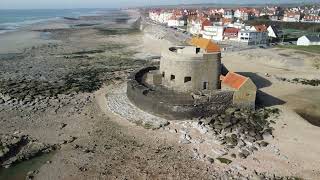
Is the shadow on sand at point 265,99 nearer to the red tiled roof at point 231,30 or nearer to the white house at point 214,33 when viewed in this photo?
the red tiled roof at point 231,30

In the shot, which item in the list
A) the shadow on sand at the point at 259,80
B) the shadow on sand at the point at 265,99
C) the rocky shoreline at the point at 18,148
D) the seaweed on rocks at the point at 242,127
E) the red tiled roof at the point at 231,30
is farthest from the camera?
the red tiled roof at the point at 231,30

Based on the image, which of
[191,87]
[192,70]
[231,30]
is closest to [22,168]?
[191,87]

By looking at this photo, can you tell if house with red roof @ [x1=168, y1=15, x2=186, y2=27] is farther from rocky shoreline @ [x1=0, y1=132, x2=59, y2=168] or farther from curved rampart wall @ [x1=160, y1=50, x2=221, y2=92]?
rocky shoreline @ [x1=0, y1=132, x2=59, y2=168]

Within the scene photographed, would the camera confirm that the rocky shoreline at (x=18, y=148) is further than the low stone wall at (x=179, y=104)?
No

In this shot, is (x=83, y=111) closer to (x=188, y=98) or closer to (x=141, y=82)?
(x=141, y=82)

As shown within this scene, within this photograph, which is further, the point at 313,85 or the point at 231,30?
the point at 231,30

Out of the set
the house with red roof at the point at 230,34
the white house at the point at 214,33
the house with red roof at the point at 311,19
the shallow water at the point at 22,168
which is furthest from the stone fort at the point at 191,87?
the house with red roof at the point at 311,19

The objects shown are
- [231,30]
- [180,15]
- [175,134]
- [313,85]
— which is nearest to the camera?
[175,134]

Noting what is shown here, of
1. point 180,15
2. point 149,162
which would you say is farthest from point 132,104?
point 180,15
